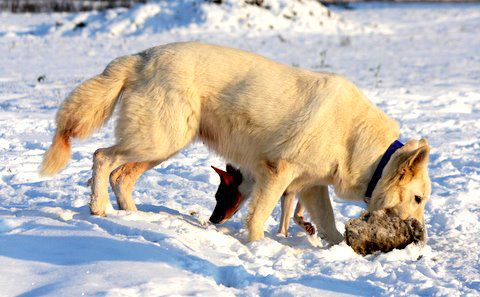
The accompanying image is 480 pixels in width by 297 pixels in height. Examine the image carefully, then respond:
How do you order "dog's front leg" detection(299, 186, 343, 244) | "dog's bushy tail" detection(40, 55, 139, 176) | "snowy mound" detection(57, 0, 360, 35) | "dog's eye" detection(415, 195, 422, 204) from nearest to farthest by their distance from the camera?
"dog's eye" detection(415, 195, 422, 204) → "dog's bushy tail" detection(40, 55, 139, 176) → "dog's front leg" detection(299, 186, 343, 244) → "snowy mound" detection(57, 0, 360, 35)

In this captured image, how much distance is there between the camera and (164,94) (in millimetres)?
5742

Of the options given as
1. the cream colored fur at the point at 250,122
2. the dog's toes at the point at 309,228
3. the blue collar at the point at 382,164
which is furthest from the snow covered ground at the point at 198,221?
the blue collar at the point at 382,164

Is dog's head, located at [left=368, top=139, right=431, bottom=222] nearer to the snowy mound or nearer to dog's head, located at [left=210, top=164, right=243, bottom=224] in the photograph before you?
dog's head, located at [left=210, top=164, right=243, bottom=224]

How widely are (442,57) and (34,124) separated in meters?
10.6

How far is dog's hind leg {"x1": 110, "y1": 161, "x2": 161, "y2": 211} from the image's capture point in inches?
244

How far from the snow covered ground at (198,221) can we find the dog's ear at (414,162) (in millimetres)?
575

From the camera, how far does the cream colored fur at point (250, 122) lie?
18.7 feet

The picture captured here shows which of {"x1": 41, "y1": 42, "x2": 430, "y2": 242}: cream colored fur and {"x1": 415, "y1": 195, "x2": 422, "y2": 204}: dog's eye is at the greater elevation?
{"x1": 41, "y1": 42, "x2": 430, "y2": 242}: cream colored fur

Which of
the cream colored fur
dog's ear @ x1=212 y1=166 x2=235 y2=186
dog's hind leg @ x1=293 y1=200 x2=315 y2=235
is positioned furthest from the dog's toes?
dog's ear @ x1=212 y1=166 x2=235 y2=186

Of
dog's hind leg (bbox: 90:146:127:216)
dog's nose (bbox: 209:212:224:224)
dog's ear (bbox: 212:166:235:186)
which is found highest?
dog's hind leg (bbox: 90:146:127:216)

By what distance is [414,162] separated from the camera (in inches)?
219

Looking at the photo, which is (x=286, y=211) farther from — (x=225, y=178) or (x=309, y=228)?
(x=225, y=178)

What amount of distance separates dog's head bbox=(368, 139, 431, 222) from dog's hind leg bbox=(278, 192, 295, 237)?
2.59ft

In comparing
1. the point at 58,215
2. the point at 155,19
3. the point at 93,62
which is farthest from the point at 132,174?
the point at 155,19
